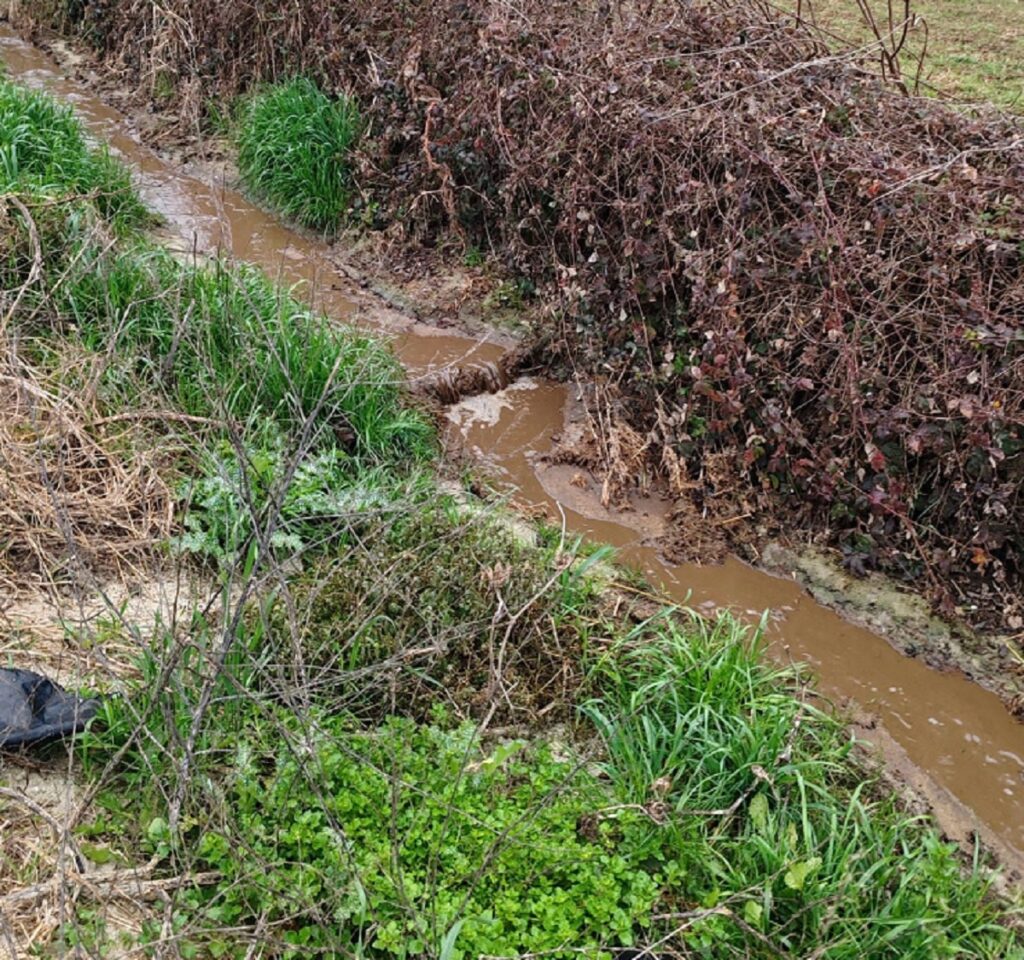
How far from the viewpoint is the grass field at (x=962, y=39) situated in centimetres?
851

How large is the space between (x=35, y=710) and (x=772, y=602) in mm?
3085

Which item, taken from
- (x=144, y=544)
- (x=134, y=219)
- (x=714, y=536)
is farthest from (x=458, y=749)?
(x=134, y=219)

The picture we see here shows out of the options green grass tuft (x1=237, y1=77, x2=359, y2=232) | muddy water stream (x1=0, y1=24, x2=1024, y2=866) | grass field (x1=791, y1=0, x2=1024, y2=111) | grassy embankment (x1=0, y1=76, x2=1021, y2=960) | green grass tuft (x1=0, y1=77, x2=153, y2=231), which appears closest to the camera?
grassy embankment (x1=0, y1=76, x2=1021, y2=960)

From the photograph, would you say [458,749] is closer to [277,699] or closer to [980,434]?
[277,699]

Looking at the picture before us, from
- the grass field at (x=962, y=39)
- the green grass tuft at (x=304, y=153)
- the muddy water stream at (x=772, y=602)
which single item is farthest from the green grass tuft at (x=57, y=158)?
the grass field at (x=962, y=39)

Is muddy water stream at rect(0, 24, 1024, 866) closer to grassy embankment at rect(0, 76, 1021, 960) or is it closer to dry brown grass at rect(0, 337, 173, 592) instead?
grassy embankment at rect(0, 76, 1021, 960)

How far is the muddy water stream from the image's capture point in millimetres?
3953

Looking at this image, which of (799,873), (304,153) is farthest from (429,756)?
(304,153)

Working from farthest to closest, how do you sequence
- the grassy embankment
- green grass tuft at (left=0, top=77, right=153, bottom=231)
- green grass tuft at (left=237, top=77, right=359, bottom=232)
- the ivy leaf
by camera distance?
green grass tuft at (left=237, top=77, right=359, bottom=232)
green grass tuft at (left=0, top=77, right=153, bottom=231)
the ivy leaf
the grassy embankment

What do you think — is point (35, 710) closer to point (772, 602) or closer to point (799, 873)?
point (799, 873)

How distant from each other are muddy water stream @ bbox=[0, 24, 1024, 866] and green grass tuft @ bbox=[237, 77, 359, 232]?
1.04 ft

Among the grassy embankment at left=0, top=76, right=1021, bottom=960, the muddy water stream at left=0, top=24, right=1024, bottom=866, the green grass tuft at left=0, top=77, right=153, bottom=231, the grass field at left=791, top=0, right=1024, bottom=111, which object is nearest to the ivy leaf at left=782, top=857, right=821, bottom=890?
the grassy embankment at left=0, top=76, right=1021, bottom=960

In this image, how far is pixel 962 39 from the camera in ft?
33.8

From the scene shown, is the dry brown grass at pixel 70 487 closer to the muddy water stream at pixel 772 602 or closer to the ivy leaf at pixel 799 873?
A: the muddy water stream at pixel 772 602
